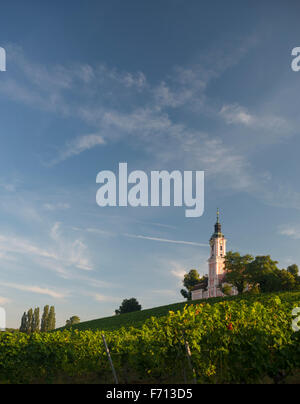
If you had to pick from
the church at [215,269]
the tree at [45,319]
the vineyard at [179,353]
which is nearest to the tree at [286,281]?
the church at [215,269]

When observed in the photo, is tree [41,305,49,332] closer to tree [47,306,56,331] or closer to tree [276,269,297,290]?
tree [47,306,56,331]

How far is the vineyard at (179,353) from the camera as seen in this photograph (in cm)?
894

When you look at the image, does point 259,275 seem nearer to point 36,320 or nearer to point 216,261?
point 216,261

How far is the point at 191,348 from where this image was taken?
990cm

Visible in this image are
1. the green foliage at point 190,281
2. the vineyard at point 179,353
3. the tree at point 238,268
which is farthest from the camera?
the green foliage at point 190,281

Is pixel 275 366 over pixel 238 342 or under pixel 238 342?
under

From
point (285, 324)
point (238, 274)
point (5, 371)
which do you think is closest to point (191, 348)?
point (285, 324)

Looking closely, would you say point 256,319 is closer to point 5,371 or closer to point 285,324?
point 285,324

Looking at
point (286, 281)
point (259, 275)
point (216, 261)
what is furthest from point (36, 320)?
point (286, 281)

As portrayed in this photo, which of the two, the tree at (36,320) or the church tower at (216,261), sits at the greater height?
the church tower at (216,261)

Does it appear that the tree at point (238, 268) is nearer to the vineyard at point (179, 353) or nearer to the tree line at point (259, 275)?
the tree line at point (259, 275)

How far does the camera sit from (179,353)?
983 centimetres

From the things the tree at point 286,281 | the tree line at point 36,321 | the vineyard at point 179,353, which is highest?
the tree at point 286,281

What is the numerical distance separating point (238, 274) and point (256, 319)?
169 ft
